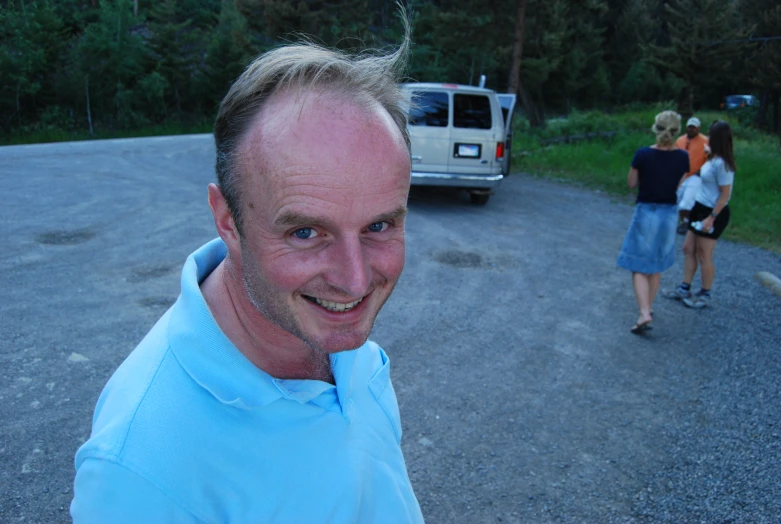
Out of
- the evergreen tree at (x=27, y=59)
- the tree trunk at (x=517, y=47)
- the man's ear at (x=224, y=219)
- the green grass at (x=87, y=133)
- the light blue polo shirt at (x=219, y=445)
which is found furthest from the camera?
the evergreen tree at (x=27, y=59)

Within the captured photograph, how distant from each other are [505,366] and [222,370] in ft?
14.1

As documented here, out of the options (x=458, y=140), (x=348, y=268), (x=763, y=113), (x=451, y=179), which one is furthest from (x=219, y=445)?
(x=763, y=113)

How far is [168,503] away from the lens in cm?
107

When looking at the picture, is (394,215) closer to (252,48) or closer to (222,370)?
(222,370)

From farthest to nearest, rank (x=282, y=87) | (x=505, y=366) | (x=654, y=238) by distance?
1. (x=654, y=238)
2. (x=505, y=366)
3. (x=282, y=87)

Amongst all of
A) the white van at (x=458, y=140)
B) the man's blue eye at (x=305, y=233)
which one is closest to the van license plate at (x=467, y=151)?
the white van at (x=458, y=140)

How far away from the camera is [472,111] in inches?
460

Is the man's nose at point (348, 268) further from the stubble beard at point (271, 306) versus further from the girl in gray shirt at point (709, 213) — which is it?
the girl in gray shirt at point (709, 213)

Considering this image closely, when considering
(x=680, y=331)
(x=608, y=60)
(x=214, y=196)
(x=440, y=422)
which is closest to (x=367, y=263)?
(x=214, y=196)

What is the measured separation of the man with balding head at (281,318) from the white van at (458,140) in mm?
10121

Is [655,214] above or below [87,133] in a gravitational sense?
above

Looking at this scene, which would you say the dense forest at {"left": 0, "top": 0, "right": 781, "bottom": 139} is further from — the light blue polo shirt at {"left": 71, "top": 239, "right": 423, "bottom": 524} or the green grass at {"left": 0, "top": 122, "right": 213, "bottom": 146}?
the light blue polo shirt at {"left": 71, "top": 239, "right": 423, "bottom": 524}

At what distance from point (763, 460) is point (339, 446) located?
3884mm

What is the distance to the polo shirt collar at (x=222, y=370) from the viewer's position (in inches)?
47.9
